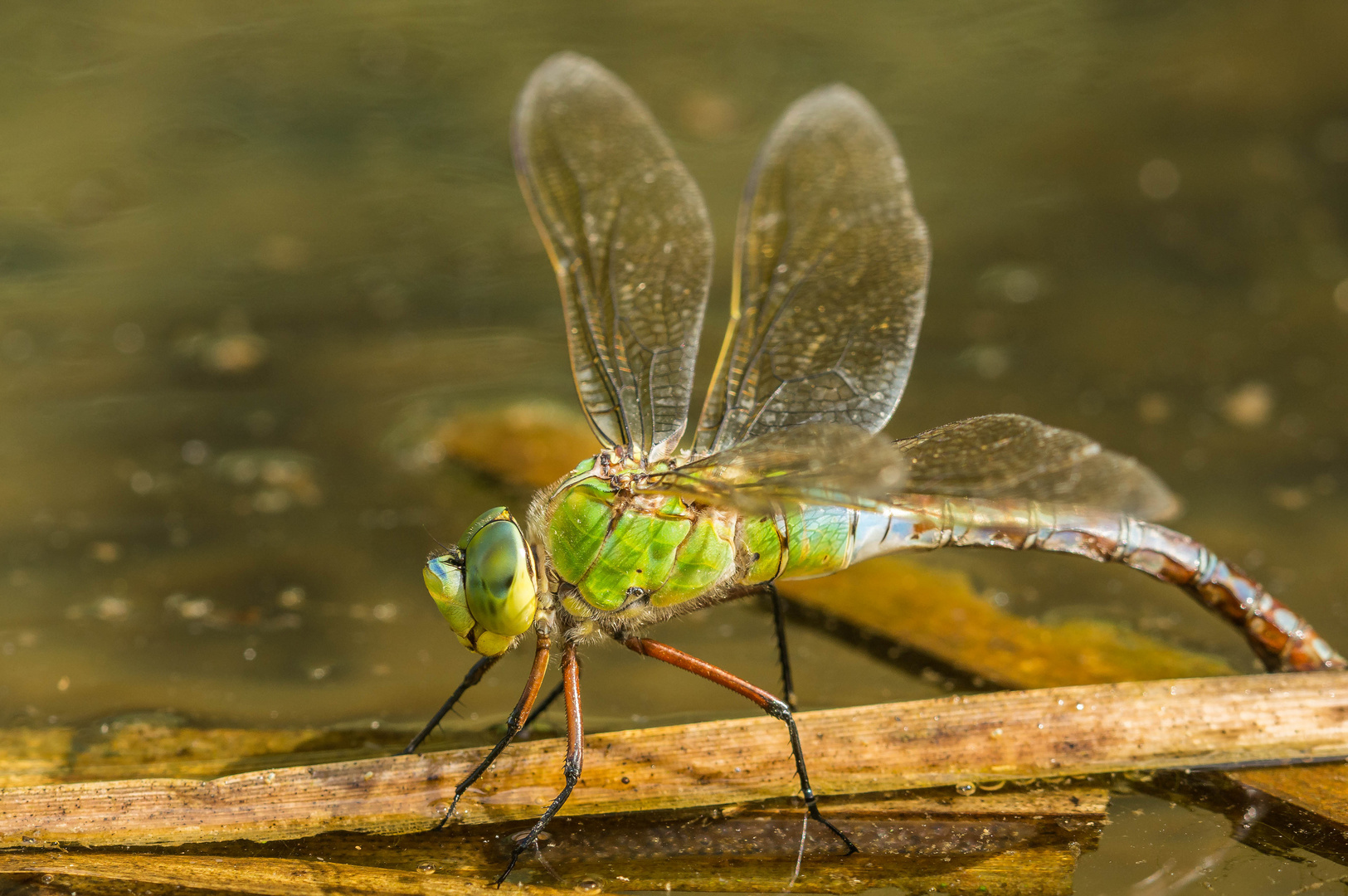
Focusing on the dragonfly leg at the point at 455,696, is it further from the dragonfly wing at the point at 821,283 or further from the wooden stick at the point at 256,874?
the dragonfly wing at the point at 821,283

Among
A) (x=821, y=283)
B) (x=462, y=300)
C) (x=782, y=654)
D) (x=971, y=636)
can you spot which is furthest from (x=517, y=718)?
(x=462, y=300)

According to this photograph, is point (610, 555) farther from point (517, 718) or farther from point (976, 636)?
point (976, 636)

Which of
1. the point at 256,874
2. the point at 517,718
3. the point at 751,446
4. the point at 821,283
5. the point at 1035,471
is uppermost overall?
the point at 821,283

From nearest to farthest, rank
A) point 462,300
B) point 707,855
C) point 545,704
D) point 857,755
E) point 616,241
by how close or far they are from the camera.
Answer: point 707,855
point 857,755
point 545,704
point 616,241
point 462,300

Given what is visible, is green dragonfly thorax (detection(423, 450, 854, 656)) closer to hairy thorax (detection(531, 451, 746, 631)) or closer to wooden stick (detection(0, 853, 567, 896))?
hairy thorax (detection(531, 451, 746, 631))

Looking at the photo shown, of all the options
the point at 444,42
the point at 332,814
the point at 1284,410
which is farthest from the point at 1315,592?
the point at 444,42

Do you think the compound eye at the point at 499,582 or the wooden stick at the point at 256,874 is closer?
the wooden stick at the point at 256,874

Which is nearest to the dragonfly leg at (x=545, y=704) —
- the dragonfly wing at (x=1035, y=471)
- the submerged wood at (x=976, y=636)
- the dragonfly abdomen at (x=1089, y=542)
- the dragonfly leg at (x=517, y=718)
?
the dragonfly leg at (x=517, y=718)
